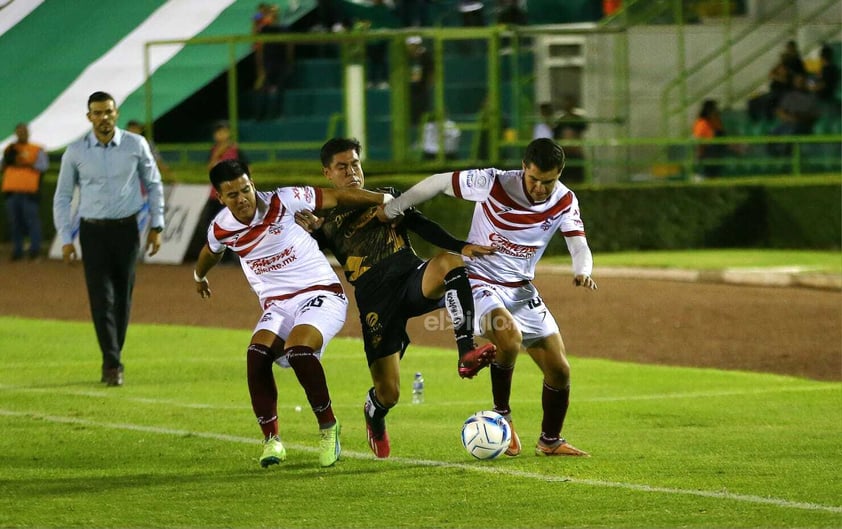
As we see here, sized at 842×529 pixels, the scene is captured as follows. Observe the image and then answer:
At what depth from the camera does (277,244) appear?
31.3ft

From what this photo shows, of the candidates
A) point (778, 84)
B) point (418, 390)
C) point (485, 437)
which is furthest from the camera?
point (778, 84)

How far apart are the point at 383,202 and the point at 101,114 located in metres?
4.25

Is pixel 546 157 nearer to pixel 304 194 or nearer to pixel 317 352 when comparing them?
pixel 304 194

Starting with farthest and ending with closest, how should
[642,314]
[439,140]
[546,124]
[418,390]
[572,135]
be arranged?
[572,135] < [546,124] < [439,140] < [642,314] < [418,390]

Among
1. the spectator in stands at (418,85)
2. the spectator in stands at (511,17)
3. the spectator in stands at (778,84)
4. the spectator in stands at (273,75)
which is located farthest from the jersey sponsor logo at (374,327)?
the spectator in stands at (511,17)

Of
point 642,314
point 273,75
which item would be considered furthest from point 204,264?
point 273,75

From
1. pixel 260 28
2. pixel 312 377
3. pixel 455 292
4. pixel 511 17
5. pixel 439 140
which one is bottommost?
pixel 312 377

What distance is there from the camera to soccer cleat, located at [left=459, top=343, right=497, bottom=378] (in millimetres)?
8875

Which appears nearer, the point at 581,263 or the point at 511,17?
the point at 581,263

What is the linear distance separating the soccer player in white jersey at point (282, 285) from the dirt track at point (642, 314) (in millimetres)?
6168

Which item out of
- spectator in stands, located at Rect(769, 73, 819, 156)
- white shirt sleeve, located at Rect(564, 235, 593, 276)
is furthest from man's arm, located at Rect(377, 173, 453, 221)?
spectator in stands, located at Rect(769, 73, 819, 156)

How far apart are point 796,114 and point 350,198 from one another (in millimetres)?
20191

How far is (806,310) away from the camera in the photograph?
749 inches

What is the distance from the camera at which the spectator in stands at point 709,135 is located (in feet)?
95.1
